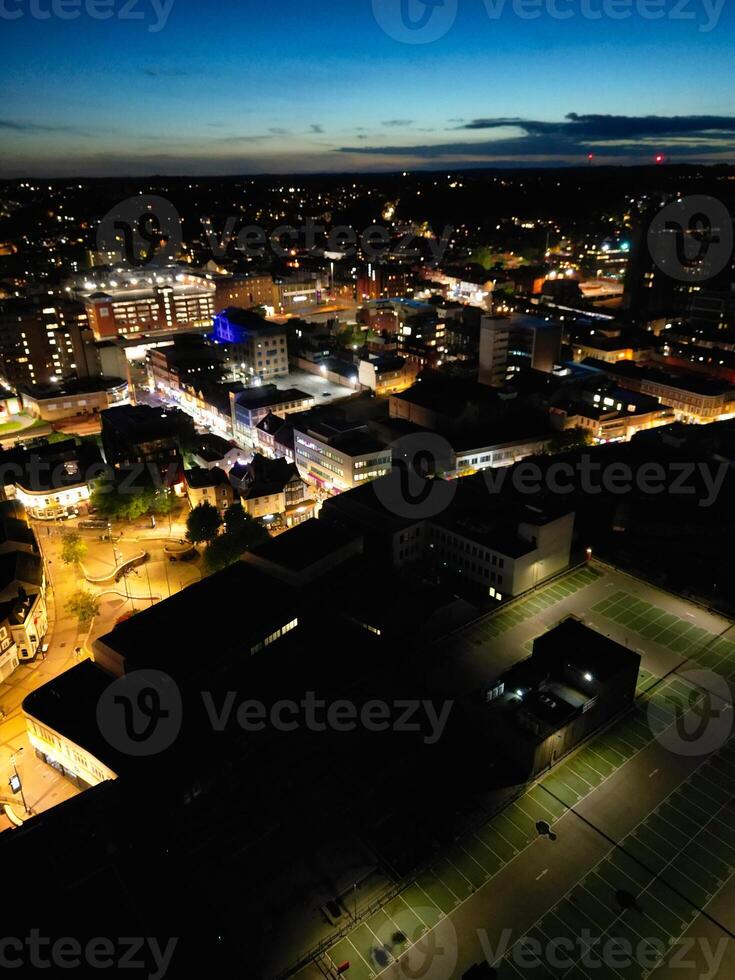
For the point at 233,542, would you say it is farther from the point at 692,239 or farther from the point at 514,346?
the point at 692,239

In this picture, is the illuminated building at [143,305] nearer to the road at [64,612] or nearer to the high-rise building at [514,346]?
the high-rise building at [514,346]

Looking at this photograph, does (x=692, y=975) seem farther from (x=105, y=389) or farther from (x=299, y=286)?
(x=299, y=286)

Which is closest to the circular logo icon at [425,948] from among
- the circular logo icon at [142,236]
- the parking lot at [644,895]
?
the parking lot at [644,895]

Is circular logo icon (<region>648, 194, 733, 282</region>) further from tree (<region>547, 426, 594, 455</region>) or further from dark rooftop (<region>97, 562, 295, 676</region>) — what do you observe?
dark rooftop (<region>97, 562, 295, 676</region>)

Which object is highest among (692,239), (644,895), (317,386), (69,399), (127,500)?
(692,239)

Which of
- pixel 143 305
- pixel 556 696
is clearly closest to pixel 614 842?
pixel 556 696

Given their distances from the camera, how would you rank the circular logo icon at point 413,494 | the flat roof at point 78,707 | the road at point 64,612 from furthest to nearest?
the circular logo icon at point 413,494, the road at point 64,612, the flat roof at point 78,707
